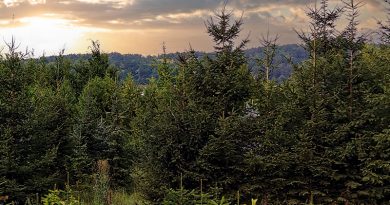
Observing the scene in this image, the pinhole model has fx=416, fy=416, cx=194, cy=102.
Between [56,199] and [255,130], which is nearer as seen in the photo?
[56,199]

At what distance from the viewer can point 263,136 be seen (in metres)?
17.2

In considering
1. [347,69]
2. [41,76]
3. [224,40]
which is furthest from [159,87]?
[347,69]

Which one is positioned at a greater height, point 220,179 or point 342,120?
point 342,120

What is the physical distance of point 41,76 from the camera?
4409cm

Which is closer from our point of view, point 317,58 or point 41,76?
point 317,58

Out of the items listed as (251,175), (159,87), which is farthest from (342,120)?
(159,87)

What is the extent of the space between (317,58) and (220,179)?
6.65 meters

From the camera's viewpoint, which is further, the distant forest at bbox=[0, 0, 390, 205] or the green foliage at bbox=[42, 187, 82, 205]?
the distant forest at bbox=[0, 0, 390, 205]

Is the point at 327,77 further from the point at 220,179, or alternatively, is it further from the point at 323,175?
the point at 220,179

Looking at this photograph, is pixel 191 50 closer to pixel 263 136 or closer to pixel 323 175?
pixel 263 136

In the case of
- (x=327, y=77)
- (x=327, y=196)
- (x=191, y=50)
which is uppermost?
(x=191, y=50)

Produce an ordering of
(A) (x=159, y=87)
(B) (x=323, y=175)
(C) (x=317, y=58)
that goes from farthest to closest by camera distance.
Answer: (A) (x=159, y=87) → (C) (x=317, y=58) → (B) (x=323, y=175)

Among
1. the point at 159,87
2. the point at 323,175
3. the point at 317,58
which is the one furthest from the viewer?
the point at 159,87

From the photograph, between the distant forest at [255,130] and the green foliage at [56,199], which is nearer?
the green foliage at [56,199]
